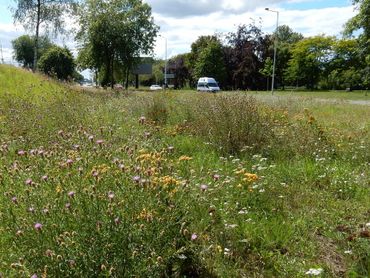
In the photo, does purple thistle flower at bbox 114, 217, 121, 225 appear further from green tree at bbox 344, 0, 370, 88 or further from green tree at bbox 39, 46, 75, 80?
green tree at bbox 39, 46, 75, 80

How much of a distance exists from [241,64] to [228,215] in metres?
51.8

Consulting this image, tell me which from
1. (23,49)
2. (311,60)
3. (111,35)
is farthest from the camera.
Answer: (23,49)

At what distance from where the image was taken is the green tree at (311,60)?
206 feet

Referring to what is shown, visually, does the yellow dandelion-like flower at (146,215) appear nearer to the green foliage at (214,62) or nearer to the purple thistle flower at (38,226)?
the purple thistle flower at (38,226)

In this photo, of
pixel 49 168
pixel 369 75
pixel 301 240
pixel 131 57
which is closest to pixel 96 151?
pixel 49 168

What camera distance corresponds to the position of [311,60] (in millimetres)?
62562

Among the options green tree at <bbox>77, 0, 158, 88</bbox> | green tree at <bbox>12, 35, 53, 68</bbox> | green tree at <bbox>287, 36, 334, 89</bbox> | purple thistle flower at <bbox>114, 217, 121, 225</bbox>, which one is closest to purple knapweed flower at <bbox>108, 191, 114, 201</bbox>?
purple thistle flower at <bbox>114, 217, 121, 225</bbox>

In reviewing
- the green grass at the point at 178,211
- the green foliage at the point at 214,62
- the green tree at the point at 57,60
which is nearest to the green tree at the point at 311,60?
the green foliage at the point at 214,62

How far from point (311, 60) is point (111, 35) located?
39186 mm

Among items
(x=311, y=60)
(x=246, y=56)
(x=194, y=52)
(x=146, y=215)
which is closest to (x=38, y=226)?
(x=146, y=215)

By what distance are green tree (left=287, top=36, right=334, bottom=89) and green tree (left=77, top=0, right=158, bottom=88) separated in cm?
3384

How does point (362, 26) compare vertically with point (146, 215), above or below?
above

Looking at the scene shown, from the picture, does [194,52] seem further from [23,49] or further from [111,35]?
[23,49]

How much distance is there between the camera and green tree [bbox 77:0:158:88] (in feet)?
107
